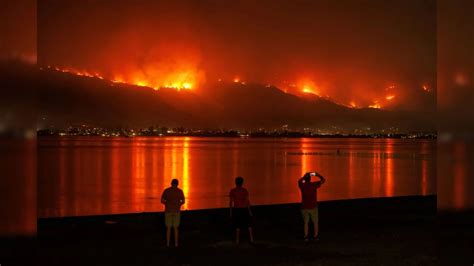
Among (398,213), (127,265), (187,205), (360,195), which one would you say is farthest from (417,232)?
(360,195)

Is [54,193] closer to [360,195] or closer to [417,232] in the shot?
[360,195]

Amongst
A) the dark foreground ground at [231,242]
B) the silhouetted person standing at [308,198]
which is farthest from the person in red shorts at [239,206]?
the silhouetted person standing at [308,198]

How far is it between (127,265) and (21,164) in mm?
81080

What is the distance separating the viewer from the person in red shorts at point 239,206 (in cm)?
1271

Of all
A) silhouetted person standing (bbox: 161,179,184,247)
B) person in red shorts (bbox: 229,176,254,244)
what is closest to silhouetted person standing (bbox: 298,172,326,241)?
person in red shorts (bbox: 229,176,254,244)

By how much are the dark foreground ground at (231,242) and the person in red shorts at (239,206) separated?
0.59 metres

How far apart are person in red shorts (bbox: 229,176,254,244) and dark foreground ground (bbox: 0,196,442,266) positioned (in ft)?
1.93

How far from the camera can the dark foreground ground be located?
1134 centimetres

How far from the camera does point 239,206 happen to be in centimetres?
1284

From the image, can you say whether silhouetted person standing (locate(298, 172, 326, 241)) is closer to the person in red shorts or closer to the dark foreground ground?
the dark foreground ground

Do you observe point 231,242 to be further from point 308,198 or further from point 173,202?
point 308,198

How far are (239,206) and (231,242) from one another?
120 centimetres

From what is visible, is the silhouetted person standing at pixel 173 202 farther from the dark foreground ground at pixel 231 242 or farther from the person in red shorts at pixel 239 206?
the person in red shorts at pixel 239 206

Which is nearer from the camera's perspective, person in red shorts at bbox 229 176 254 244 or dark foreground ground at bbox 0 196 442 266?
dark foreground ground at bbox 0 196 442 266
